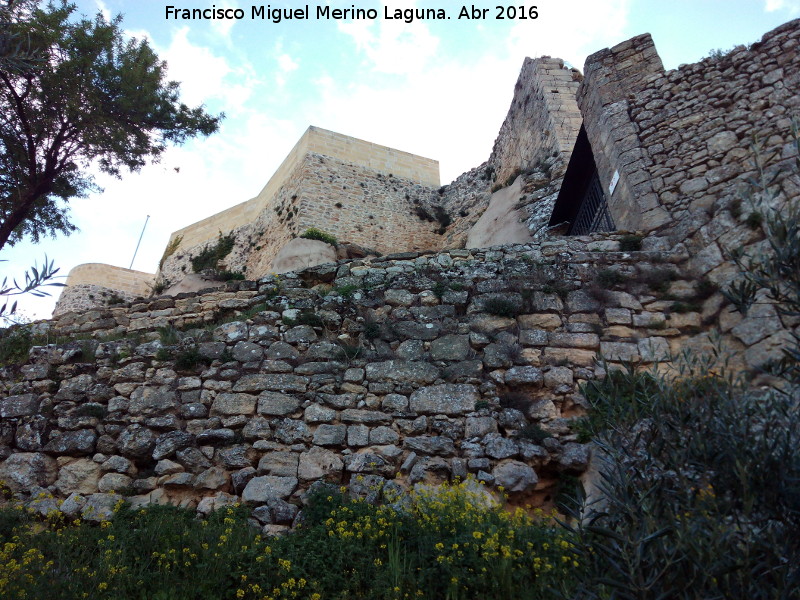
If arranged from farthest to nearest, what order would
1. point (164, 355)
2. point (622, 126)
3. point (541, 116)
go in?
point (541, 116), point (622, 126), point (164, 355)

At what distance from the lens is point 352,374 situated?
5527 millimetres

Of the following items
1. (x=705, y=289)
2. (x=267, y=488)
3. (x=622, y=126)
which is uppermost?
(x=622, y=126)

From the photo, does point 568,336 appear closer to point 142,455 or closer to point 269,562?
point 269,562

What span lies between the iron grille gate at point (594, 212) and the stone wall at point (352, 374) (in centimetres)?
149

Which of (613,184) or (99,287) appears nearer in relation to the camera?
(613,184)

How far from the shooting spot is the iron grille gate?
823cm

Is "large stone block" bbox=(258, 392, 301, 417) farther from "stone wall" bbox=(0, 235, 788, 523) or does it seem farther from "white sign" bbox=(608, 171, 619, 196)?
"white sign" bbox=(608, 171, 619, 196)

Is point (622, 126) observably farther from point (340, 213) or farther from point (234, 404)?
point (340, 213)

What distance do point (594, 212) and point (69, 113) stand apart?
28.9 feet

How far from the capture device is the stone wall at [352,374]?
4832 mm

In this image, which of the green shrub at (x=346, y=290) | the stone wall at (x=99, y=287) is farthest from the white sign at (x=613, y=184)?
the stone wall at (x=99, y=287)

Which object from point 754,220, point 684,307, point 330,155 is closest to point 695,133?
point 754,220

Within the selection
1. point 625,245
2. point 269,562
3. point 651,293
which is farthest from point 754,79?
point 269,562

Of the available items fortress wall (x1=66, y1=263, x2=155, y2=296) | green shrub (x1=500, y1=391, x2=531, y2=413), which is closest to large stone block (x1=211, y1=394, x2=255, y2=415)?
green shrub (x1=500, y1=391, x2=531, y2=413)
